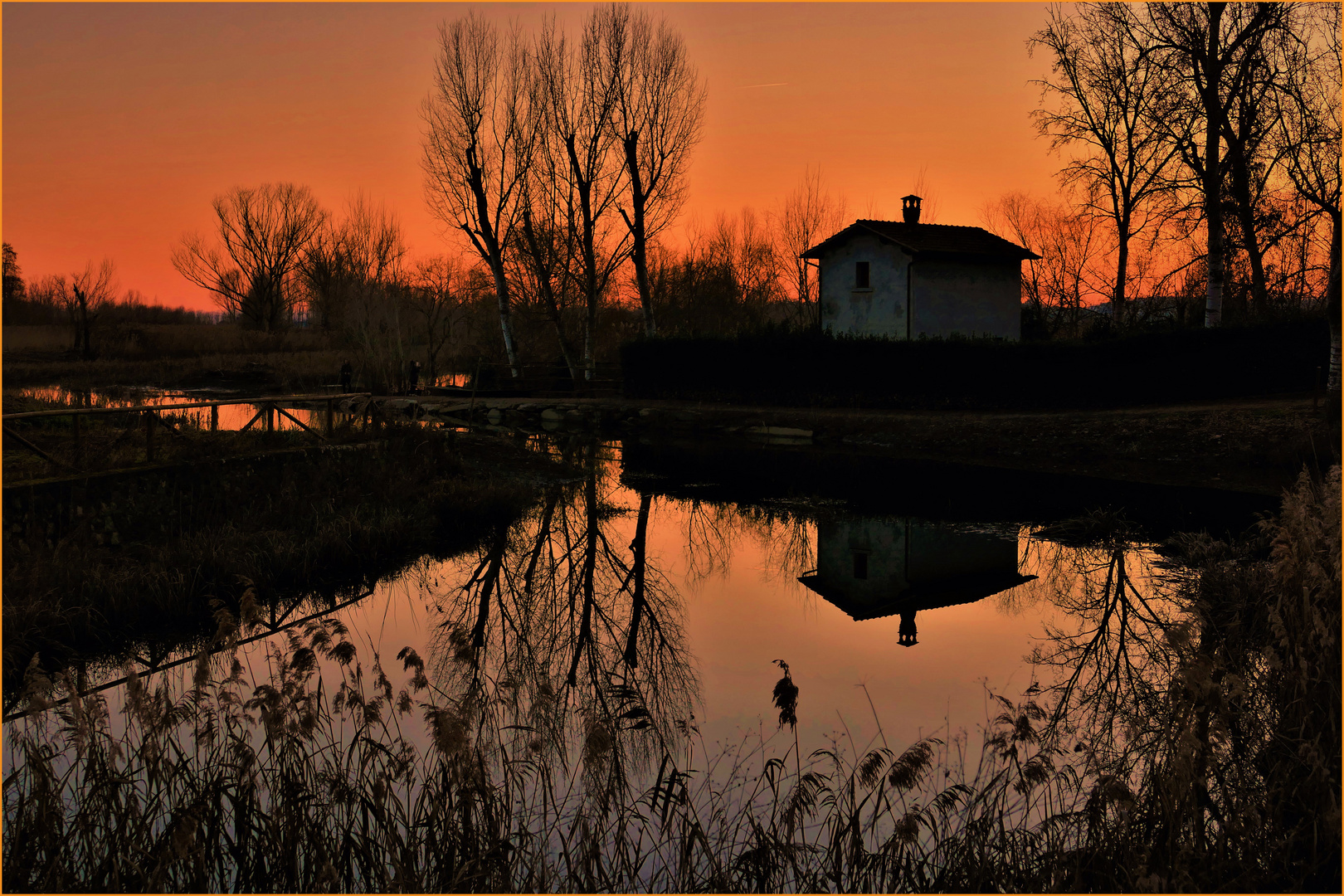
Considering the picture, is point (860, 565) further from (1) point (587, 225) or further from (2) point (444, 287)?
(2) point (444, 287)

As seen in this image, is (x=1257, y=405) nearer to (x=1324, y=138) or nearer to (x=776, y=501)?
(x=1324, y=138)

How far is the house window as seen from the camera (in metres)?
9.62

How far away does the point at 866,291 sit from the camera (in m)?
29.3

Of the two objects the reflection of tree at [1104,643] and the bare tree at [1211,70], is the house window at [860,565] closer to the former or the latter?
the reflection of tree at [1104,643]

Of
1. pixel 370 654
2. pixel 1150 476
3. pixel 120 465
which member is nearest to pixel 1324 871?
pixel 370 654

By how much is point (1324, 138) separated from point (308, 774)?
2184cm

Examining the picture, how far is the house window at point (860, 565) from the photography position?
9622 mm

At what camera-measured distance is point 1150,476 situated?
15.5 metres

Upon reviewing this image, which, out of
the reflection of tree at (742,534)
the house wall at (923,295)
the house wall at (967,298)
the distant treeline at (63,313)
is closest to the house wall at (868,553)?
the reflection of tree at (742,534)

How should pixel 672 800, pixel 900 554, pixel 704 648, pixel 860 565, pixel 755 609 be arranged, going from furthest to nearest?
pixel 900 554
pixel 860 565
pixel 755 609
pixel 704 648
pixel 672 800

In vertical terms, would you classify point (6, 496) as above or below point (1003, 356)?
below

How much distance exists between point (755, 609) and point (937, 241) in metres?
23.4

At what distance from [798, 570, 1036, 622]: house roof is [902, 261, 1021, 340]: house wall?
1988 centimetres

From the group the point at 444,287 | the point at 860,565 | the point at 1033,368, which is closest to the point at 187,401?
the point at 860,565
